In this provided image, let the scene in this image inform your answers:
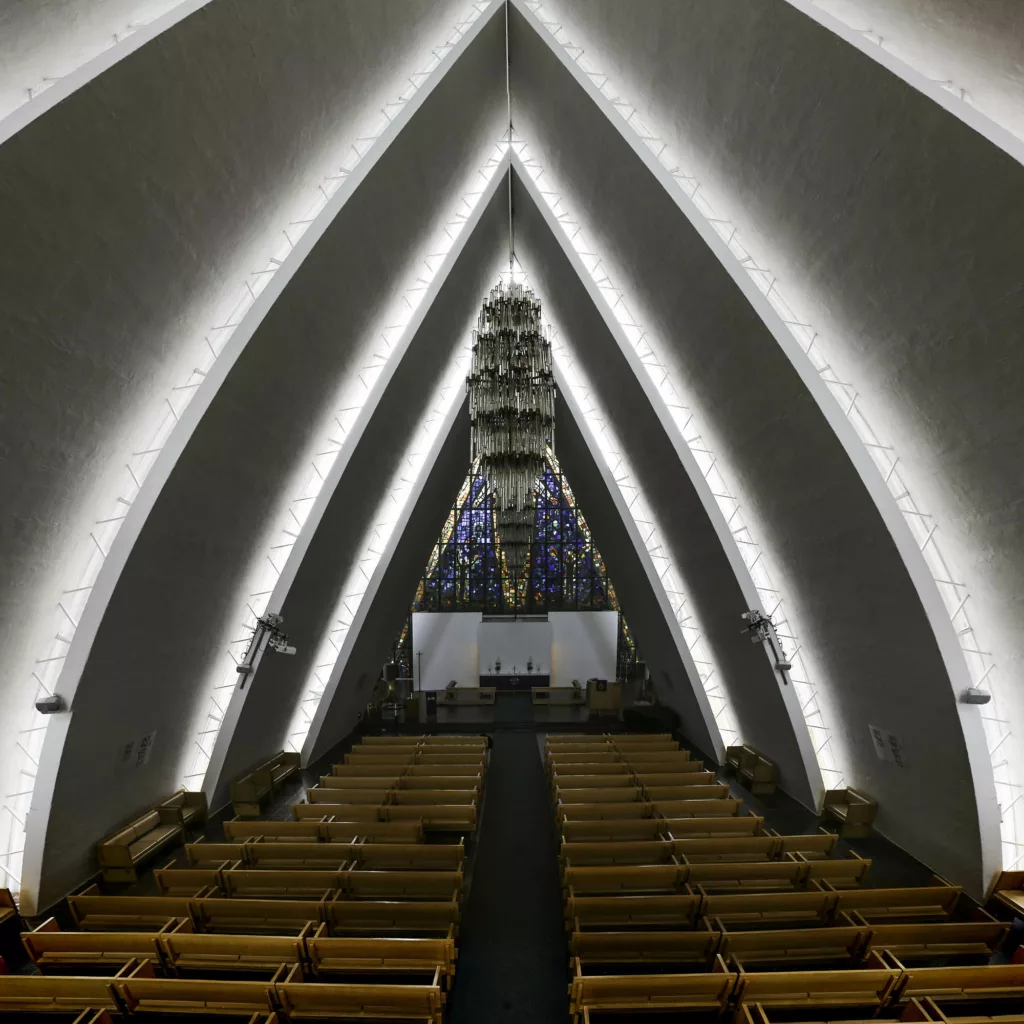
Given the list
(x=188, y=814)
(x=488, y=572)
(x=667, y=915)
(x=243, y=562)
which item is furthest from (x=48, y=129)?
(x=488, y=572)

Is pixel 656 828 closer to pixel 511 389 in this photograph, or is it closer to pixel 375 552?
pixel 511 389

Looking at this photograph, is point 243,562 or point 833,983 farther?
point 243,562

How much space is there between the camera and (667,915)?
20.3 feet

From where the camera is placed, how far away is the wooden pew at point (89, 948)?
5.50m

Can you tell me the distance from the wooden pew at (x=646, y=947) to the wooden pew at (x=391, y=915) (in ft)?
4.63

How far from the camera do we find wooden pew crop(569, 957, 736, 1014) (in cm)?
470

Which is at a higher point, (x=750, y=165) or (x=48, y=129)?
(x=750, y=165)

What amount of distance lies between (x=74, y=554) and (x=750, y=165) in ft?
31.6

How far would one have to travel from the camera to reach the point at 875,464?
7059mm

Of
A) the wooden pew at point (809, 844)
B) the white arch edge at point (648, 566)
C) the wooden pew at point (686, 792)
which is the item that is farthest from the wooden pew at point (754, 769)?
the wooden pew at point (809, 844)

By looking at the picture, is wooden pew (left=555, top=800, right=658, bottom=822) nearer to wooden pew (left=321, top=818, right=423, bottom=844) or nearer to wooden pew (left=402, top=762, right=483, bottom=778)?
wooden pew (left=321, top=818, right=423, bottom=844)

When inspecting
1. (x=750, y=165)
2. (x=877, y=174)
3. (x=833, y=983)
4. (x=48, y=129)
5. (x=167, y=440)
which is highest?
(x=750, y=165)

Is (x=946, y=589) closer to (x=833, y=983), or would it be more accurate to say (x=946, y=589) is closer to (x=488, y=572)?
(x=833, y=983)

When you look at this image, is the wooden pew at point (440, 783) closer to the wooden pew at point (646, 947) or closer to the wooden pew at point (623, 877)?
the wooden pew at point (623, 877)
